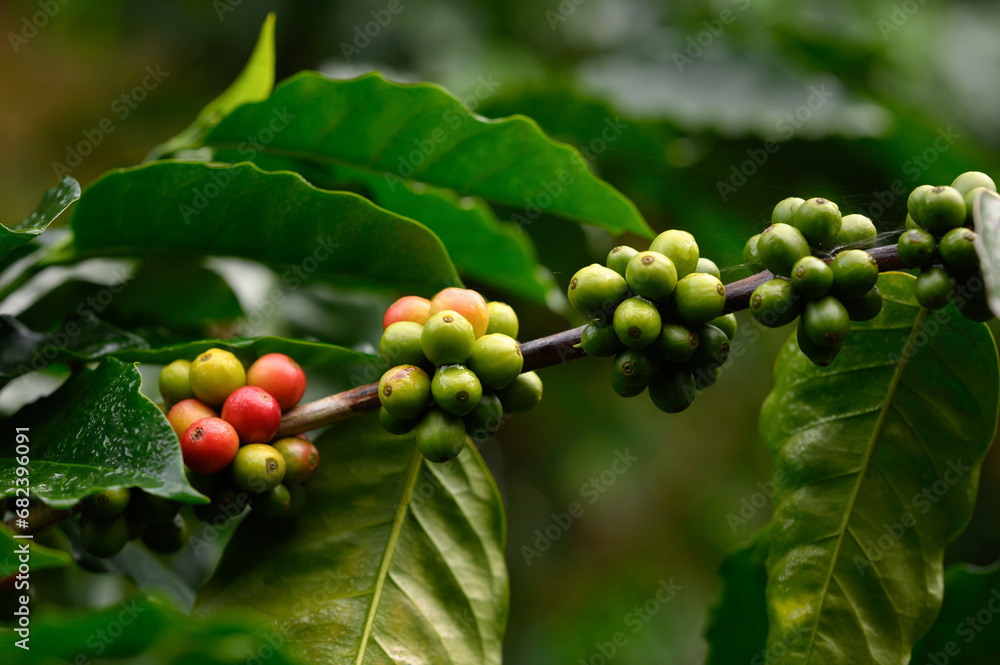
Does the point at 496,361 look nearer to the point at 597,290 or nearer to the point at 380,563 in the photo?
the point at 597,290

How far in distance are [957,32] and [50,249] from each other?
11.1ft

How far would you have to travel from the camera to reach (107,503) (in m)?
0.81

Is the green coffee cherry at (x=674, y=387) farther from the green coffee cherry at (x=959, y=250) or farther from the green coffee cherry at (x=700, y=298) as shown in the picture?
the green coffee cherry at (x=959, y=250)

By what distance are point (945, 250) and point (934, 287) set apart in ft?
0.11

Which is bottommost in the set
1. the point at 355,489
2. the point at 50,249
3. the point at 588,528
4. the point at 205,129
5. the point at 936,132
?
the point at 588,528

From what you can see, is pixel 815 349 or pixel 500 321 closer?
pixel 815 349

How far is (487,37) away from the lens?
10.8 feet

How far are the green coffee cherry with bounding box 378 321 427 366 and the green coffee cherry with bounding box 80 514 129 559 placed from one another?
1.13ft

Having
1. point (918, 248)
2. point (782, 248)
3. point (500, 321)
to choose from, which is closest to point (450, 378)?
point (500, 321)

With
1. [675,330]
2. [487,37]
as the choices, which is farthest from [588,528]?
[675,330]

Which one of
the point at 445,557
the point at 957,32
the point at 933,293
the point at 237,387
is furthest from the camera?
the point at 957,32

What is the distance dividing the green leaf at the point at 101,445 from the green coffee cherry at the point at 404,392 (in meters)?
0.20

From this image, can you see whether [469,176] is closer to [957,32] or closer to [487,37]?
[487,37]

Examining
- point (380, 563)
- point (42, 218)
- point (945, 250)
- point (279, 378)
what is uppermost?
point (42, 218)
